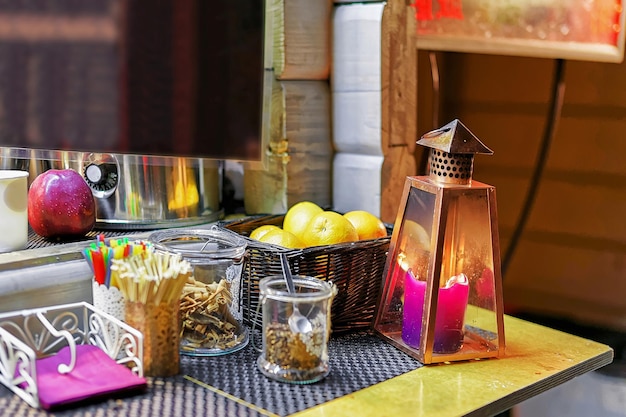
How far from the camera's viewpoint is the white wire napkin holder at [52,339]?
0.81 m

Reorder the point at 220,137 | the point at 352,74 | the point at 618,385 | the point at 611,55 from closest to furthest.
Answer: the point at 220,137 < the point at 352,74 < the point at 611,55 < the point at 618,385

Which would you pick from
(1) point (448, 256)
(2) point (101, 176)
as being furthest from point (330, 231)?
(2) point (101, 176)

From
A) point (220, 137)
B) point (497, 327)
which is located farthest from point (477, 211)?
point (220, 137)

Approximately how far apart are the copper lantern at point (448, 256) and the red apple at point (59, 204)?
0.48 m

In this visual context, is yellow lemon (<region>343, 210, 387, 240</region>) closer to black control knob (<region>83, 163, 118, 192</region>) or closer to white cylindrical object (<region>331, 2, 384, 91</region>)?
white cylindrical object (<region>331, 2, 384, 91</region>)

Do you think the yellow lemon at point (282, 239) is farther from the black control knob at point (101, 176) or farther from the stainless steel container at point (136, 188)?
the black control knob at point (101, 176)

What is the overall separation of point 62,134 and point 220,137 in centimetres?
24

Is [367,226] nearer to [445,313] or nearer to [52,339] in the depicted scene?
[445,313]

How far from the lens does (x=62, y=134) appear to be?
37.4 inches

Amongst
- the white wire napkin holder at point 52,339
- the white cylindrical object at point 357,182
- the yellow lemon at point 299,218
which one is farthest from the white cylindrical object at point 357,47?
the white wire napkin holder at point 52,339

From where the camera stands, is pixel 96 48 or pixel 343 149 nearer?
pixel 96 48

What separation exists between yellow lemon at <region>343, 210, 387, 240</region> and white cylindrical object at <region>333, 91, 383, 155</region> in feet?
0.72

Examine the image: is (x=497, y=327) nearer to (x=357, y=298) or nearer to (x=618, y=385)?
(x=357, y=298)

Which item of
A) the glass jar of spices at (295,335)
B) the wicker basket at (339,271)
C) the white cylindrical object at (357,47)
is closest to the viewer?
the glass jar of spices at (295,335)
